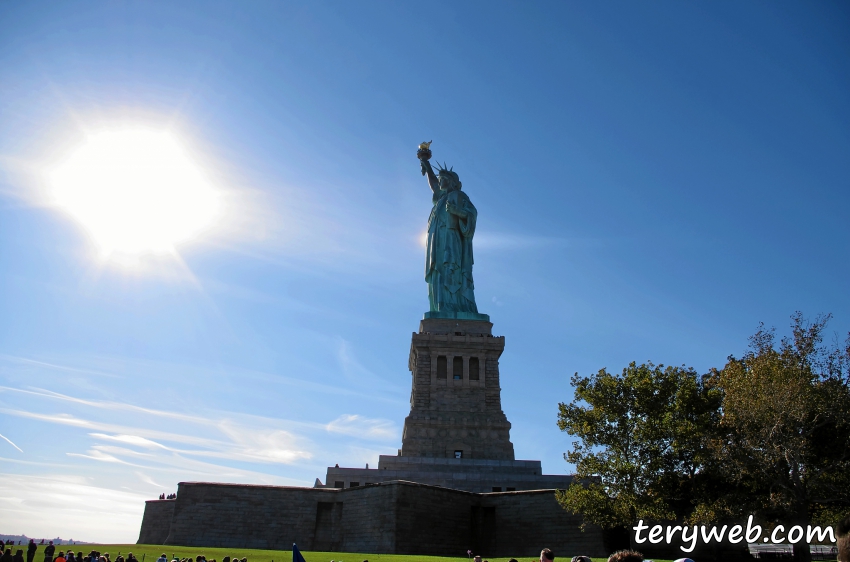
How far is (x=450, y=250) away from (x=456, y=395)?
1207cm

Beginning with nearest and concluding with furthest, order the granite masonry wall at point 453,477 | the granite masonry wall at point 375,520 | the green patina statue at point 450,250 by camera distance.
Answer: the granite masonry wall at point 375,520 < the granite masonry wall at point 453,477 < the green patina statue at point 450,250

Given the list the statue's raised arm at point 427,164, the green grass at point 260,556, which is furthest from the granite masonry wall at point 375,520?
the statue's raised arm at point 427,164

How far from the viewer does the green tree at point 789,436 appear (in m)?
21.1

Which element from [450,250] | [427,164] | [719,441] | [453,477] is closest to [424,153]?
[427,164]

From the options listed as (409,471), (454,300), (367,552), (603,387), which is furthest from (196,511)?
(454,300)

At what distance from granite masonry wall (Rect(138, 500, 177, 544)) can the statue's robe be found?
23.0 metres

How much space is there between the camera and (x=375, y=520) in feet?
92.6

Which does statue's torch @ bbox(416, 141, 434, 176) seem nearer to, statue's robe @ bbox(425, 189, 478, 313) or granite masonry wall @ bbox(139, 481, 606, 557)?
statue's robe @ bbox(425, 189, 478, 313)

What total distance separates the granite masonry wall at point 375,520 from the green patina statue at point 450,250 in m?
18.7

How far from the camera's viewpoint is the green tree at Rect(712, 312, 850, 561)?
21109mm

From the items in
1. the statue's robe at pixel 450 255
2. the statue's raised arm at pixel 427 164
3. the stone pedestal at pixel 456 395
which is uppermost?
the statue's raised arm at pixel 427 164

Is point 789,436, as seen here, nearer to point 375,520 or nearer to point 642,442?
point 642,442

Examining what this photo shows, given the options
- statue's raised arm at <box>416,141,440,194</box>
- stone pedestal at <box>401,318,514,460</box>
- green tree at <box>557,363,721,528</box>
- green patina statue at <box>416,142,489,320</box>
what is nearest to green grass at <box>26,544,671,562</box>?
green tree at <box>557,363,721,528</box>

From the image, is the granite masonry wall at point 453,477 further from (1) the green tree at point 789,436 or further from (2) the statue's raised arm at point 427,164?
(2) the statue's raised arm at point 427,164
